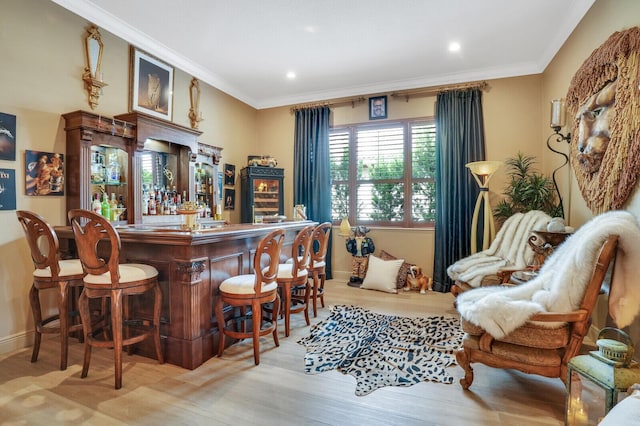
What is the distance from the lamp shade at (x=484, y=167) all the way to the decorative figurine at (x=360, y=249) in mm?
1662

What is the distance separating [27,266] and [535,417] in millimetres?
3774

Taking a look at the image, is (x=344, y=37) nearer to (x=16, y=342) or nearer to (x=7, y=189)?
(x=7, y=189)

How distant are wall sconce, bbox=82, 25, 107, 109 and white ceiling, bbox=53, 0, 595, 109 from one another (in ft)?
0.46

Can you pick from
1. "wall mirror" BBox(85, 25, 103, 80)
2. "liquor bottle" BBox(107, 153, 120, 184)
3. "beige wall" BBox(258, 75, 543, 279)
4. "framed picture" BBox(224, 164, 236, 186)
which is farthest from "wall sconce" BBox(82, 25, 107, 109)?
"beige wall" BBox(258, 75, 543, 279)

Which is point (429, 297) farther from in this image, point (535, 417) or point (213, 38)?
point (213, 38)

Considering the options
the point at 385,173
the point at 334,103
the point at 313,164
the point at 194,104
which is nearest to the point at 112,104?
the point at 194,104

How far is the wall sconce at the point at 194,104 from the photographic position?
14.0 ft

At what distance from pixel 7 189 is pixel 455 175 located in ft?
15.5

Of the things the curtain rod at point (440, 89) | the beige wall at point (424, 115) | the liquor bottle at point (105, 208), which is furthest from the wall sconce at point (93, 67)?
the curtain rod at point (440, 89)

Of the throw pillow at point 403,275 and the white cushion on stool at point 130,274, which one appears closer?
the white cushion on stool at point 130,274

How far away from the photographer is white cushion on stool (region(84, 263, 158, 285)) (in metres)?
2.06

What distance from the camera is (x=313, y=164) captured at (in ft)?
17.0

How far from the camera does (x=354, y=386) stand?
2057 mm

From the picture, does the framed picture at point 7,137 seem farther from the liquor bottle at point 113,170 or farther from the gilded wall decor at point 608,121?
the gilded wall decor at point 608,121
